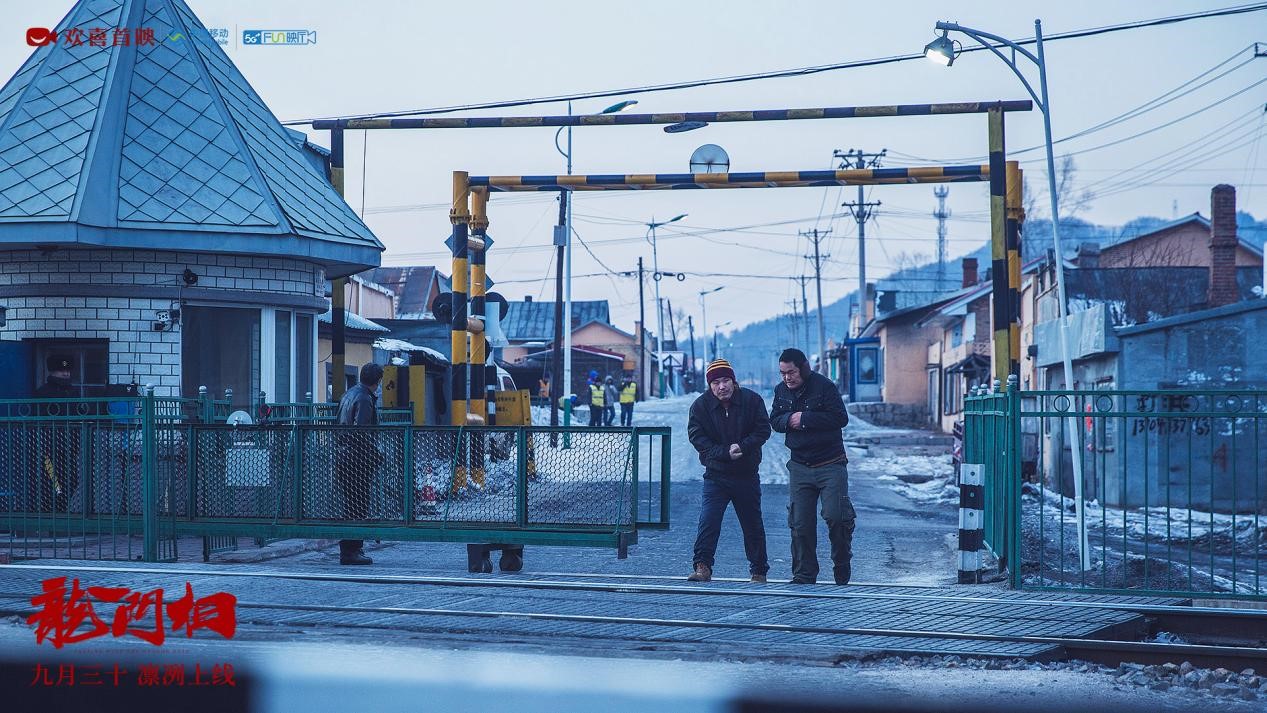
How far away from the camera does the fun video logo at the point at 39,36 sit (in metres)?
16.4

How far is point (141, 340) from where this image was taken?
14406mm

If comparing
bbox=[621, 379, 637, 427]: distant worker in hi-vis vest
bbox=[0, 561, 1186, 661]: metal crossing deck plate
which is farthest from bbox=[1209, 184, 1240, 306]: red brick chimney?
bbox=[0, 561, 1186, 661]: metal crossing deck plate

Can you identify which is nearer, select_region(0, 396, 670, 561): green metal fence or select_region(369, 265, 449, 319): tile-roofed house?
select_region(0, 396, 670, 561): green metal fence

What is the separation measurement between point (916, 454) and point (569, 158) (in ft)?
40.2

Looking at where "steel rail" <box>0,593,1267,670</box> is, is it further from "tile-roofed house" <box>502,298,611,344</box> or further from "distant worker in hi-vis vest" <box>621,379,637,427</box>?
"tile-roofed house" <box>502,298,611,344</box>

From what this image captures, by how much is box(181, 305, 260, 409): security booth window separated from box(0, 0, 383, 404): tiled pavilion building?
0.02 metres

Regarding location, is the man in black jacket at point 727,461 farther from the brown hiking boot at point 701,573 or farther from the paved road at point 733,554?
the paved road at point 733,554

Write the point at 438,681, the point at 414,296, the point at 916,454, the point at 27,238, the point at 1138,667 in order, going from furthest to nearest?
the point at 414,296 → the point at 916,454 → the point at 27,238 → the point at 1138,667 → the point at 438,681

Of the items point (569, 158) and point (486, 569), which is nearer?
point (486, 569)

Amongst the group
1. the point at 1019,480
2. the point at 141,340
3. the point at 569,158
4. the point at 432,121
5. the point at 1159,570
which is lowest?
the point at 1159,570

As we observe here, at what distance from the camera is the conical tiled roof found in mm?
14164

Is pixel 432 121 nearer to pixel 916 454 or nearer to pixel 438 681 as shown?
pixel 438 681

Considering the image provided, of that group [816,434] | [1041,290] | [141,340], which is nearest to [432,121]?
[141,340]

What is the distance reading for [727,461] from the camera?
9695mm
